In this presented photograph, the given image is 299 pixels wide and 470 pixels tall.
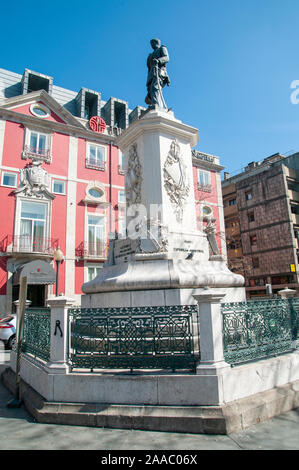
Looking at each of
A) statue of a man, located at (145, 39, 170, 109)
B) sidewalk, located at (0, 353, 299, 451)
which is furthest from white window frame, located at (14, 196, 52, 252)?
sidewalk, located at (0, 353, 299, 451)

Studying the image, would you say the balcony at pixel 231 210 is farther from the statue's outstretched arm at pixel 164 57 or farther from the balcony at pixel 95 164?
the statue's outstretched arm at pixel 164 57

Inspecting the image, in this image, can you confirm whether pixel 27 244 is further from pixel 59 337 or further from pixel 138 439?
pixel 138 439

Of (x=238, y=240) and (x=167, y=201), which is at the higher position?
(x=238, y=240)

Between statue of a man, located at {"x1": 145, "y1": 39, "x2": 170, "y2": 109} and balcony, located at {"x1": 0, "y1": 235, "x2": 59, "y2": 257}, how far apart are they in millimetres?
14770

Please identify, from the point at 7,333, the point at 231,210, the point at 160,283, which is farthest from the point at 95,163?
the point at 231,210

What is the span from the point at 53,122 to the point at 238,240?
92.0ft

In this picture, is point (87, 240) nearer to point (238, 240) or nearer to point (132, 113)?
point (132, 113)

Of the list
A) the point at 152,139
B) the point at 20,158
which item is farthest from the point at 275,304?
the point at 20,158

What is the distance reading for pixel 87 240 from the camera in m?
24.1

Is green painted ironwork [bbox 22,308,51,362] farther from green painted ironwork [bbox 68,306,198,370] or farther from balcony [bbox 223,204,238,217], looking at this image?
balcony [bbox 223,204,238,217]

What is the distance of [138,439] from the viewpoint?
3973 millimetres

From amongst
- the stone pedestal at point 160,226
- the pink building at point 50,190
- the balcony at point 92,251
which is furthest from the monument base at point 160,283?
the balcony at point 92,251

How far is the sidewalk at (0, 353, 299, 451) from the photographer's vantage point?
12.3 feet

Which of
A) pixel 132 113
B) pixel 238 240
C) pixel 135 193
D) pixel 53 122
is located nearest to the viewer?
pixel 135 193
